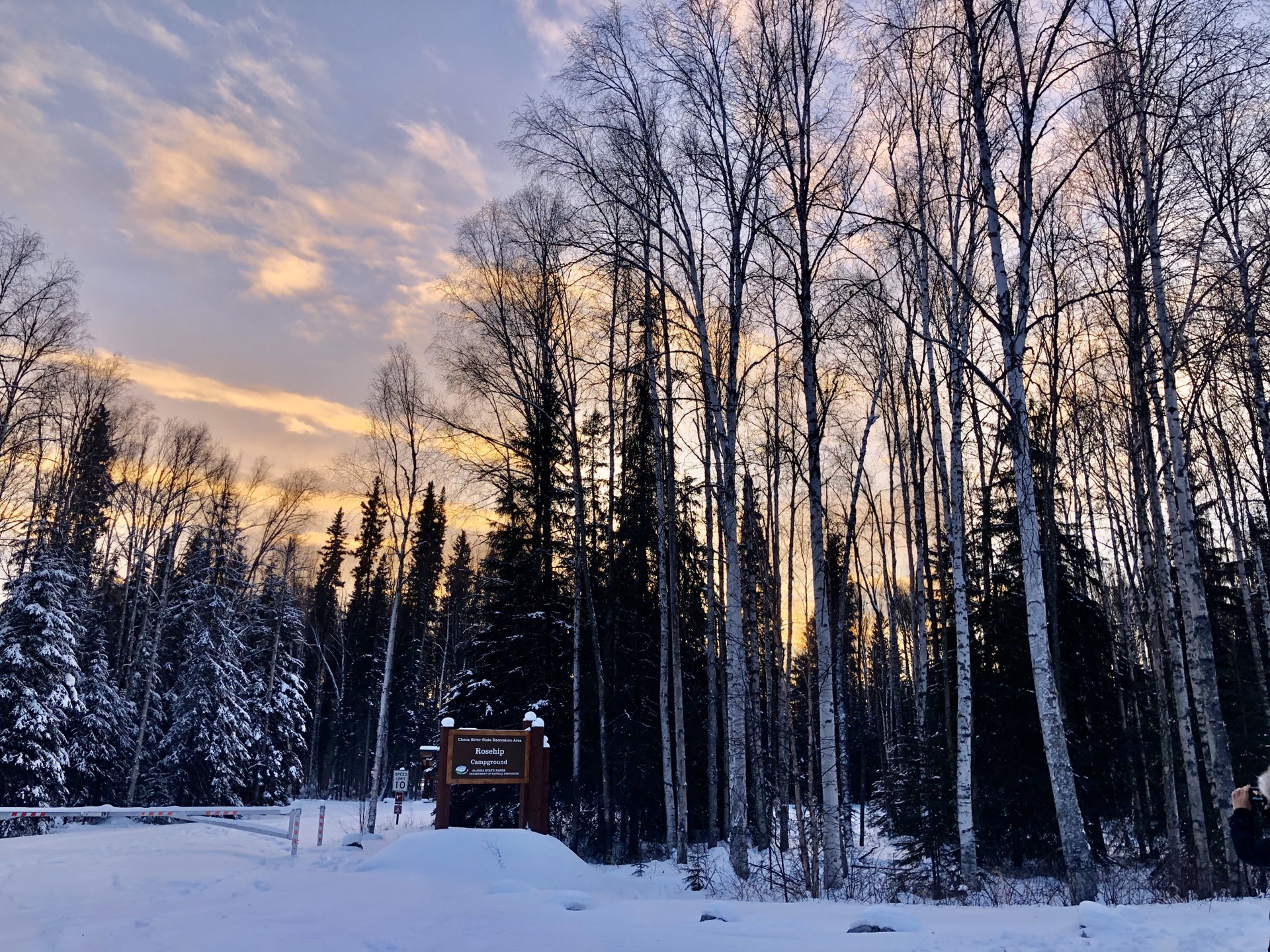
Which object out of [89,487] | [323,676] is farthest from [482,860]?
[323,676]

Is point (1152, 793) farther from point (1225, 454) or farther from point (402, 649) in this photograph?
point (402, 649)

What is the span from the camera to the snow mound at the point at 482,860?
1050cm

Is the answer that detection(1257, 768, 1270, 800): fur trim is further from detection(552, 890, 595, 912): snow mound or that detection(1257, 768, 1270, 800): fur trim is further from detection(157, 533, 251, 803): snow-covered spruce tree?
detection(157, 533, 251, 803): snow-covered spruce tree

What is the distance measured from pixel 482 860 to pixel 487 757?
13.2 feet

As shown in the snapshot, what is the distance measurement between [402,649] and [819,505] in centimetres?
3860

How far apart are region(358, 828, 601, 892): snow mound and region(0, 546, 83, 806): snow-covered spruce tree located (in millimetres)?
13235

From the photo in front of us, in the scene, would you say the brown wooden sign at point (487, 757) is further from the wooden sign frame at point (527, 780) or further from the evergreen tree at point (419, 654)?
the evergreen tree at point (419, 654)

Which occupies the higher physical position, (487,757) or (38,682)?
(38,682)

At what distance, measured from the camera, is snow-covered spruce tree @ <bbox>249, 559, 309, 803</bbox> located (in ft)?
98.3

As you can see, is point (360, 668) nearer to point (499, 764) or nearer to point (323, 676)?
point (323, 676)

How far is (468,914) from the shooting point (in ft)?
24.9

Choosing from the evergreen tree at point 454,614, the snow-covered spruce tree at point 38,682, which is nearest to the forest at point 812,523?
the snow-covered spruce tree at point 38,682

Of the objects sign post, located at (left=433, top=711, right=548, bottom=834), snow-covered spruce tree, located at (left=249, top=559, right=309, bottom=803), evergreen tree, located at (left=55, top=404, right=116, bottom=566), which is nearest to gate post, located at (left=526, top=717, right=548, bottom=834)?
sign post, located at (left=433, top=711, right=548, bottom=834)

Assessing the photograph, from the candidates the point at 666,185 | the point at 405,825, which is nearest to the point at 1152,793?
the point at 666,185
